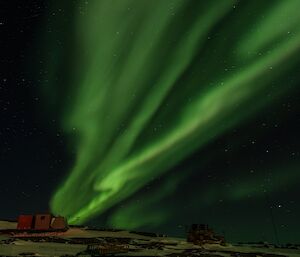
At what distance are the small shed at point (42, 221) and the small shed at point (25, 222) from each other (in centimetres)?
76

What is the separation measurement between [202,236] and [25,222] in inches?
901

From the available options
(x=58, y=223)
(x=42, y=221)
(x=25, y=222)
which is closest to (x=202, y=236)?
(x=58, y=223)

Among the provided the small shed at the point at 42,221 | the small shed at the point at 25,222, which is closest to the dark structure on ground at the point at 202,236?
the small shed at the point at 42,221

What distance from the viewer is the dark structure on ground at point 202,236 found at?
4722 cm

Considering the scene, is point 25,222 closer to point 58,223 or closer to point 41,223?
point 41,223

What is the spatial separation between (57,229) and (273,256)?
86.9 feet

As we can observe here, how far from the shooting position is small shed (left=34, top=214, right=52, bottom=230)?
4828 cm

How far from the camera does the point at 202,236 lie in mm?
48219

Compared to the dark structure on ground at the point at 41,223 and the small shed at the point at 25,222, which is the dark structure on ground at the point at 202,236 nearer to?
the dark structure on ground at the point at 41,223

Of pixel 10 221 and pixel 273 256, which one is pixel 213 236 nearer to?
pixel 273 256

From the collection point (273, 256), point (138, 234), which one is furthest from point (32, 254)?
point (138, 234)

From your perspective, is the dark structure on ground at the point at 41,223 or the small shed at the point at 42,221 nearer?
the dark structure on ground at the point at 41,223

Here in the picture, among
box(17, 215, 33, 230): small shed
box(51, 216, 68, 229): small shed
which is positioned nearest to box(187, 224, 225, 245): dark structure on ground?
box(51, 216, 68, 229): small shed

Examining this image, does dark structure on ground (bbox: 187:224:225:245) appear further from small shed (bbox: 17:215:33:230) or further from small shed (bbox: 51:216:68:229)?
small shed (bbox: 17:215:33:230)
